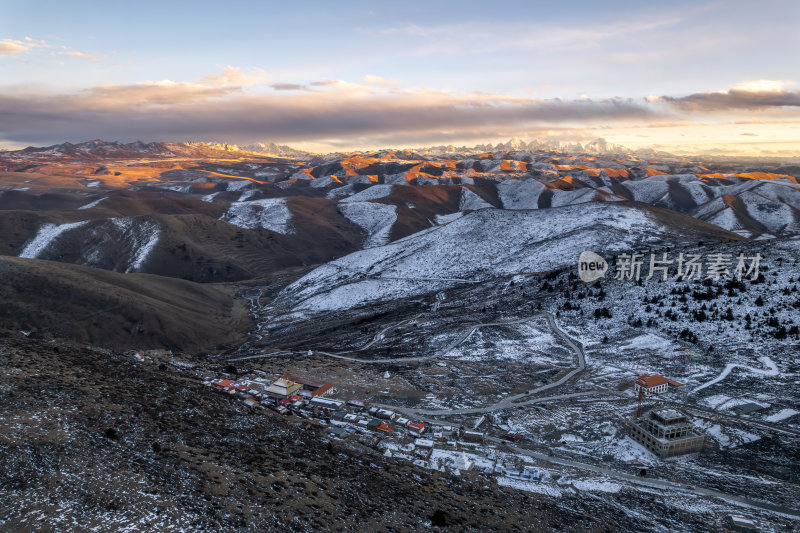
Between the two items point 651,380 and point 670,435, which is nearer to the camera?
point 670,435

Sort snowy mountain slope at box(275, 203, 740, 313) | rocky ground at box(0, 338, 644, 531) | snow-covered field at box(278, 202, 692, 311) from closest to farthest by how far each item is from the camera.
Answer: rocky ground at box(0, 338, 644, 531)
snowy mountain slope at box(275, 203, 740, 313)
snow-covered field at box(278, 202, 692, 311)

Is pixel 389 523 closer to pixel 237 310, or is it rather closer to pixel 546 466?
pixel 546 466

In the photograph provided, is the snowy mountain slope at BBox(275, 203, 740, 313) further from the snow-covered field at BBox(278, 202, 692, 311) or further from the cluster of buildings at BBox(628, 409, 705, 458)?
the cluster of buildings at BBox(628, 409, 705, 458)

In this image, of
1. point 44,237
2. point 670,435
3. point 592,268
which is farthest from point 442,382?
point 44,237

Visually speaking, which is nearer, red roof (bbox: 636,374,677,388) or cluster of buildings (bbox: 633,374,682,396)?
cluster of buildings (bbox: 633,374,682,396)

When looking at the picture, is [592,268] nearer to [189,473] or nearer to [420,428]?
[420,428]

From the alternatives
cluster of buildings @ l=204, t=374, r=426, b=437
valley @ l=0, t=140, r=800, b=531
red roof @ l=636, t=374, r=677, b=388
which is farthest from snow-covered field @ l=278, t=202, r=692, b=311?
red roof @ l=636, t=374, r=677, b=388

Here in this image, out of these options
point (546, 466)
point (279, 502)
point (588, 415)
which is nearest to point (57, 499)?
point (279, 502)

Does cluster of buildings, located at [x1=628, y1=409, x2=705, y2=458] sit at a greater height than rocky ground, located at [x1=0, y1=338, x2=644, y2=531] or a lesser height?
lesser

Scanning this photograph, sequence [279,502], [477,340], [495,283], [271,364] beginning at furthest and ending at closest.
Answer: [495,283], [477,340], [271,364], [279,502]
